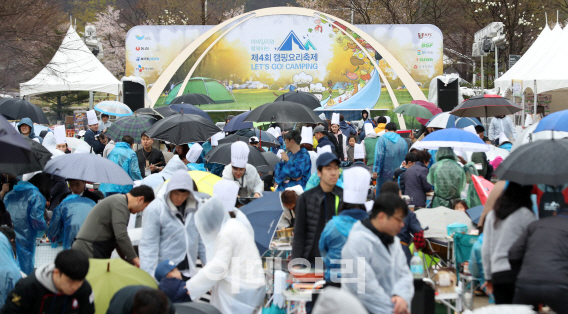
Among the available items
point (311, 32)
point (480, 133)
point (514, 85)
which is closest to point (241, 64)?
point (311, 32)

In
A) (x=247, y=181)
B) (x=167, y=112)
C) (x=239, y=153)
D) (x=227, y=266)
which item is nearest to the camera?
(x=227, y=266)

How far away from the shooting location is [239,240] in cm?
435

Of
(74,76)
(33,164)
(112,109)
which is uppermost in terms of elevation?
(74,76)

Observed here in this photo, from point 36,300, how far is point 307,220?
2113mm

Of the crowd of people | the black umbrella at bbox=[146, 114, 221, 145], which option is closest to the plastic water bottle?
the crowd of people

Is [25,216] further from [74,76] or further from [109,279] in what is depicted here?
[74,76]

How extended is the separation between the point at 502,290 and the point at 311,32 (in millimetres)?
21830

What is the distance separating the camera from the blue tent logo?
82.5 feet

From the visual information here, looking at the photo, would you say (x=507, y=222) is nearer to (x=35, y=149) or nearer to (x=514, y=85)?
(x=35, y=149)

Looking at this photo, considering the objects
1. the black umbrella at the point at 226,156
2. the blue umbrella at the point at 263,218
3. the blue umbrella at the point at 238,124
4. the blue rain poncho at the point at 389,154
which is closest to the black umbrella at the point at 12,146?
the blue umbrella at the point at 263,218

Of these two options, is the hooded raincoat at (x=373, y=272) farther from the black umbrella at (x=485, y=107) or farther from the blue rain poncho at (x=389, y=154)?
the black umbrella at (x=485, y=107)

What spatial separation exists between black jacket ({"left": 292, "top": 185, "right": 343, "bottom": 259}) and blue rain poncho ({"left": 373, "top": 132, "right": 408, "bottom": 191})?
5238 millimetres

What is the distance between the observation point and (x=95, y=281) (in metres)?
4.27

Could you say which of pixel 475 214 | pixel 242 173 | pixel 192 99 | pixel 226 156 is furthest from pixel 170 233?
pixel 192 99
